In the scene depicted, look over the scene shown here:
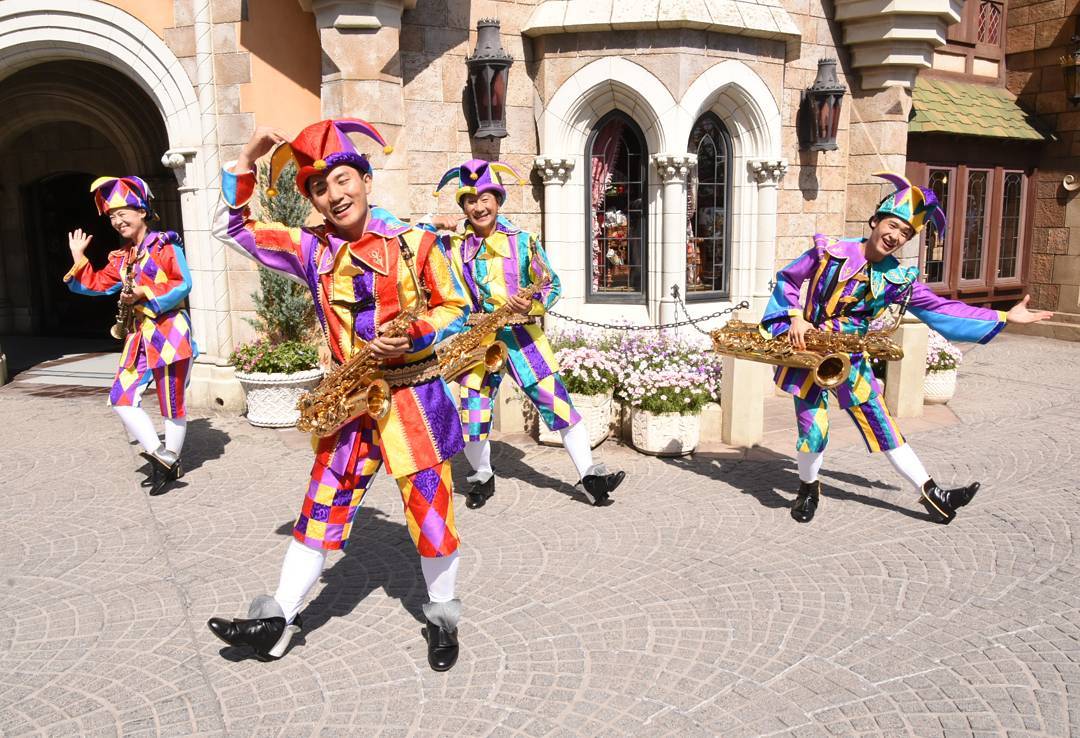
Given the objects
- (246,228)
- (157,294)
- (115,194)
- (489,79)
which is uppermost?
(489,79)

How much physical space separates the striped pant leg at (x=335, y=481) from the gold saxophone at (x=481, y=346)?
175 centimetres

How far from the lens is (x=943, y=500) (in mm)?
5023

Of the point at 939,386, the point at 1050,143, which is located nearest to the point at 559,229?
the point at 939,386

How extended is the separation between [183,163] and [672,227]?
4800 mm

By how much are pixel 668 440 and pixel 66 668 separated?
4.26 metres

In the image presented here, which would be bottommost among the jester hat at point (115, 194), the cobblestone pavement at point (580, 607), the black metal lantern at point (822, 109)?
the cobblestone pavement at point (580, 607)

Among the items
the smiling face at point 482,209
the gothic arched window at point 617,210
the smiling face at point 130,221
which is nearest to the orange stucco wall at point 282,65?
the smiling face at point 130,221

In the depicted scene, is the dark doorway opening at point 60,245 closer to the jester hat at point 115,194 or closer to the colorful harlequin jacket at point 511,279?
the jester hat at point 115,194

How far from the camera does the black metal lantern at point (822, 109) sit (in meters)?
9.37

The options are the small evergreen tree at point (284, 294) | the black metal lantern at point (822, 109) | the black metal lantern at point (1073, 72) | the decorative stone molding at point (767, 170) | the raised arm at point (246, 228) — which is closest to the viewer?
the raised arm at point (246, 228)

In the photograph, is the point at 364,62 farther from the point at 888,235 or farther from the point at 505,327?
the point at 888,235

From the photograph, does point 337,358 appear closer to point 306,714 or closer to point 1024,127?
point 306,714

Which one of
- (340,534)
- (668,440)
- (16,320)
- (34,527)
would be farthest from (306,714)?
(16,320)

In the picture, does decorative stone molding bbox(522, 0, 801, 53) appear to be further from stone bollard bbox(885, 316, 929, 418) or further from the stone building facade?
stone bollard bbox(885, 316, 929, 418)
